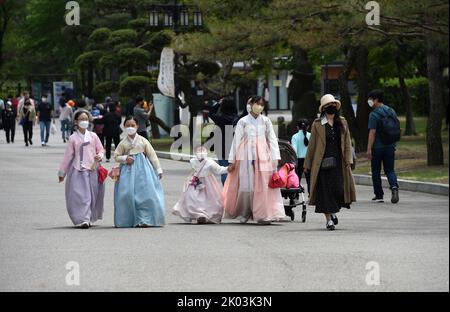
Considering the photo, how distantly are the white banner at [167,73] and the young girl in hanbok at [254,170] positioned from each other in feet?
76.7

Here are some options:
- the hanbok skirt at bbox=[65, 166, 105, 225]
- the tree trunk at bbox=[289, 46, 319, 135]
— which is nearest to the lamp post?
the tree trunk at bbox=[289, 46, 319, 135]

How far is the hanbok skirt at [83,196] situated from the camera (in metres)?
18.4

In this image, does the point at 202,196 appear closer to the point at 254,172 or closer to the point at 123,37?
the point at 254,172

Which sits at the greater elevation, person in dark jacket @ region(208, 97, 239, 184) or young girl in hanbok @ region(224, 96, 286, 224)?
person in dark jacket @ region(208, 97, 239, 184)

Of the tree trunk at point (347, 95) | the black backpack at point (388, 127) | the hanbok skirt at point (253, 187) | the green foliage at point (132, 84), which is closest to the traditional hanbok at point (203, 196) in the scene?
the hanbok skirt at point (253, 187)

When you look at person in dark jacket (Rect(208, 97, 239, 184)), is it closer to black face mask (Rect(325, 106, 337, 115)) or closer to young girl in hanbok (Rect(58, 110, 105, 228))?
young girl in hanbok (Rect(58, 110, 105, 228))

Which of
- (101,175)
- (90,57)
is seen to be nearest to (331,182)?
(101,175)

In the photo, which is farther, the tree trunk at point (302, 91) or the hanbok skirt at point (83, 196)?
the tree trunk at point (302, 91)

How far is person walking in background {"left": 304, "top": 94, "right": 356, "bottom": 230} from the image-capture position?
1734cm

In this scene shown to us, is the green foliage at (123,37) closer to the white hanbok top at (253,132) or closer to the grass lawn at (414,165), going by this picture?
the grass lawn at (414,165)

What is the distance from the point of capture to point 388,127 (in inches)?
893

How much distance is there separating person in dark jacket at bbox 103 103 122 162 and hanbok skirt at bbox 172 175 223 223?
17.6 metres

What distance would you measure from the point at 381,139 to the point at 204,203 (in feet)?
16.3
